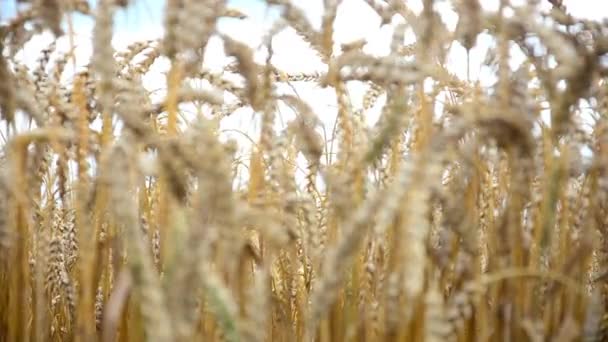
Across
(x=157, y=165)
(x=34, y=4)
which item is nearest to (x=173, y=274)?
(x=157, y=165)

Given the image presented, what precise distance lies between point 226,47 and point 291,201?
21 cm

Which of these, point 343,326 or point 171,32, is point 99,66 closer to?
point 171,32

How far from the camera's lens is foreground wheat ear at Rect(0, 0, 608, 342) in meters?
0.65

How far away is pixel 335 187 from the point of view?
910 millimetres

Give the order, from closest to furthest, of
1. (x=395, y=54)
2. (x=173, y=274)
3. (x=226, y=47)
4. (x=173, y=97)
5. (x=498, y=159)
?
1. (x=173, y=274)
2. (x=173, y=97)
3. (x=226, y=47)
4. (x=395, y=54)
5. (x=498, y=159)

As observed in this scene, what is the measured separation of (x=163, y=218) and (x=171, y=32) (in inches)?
10.5

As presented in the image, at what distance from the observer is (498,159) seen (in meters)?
1.29

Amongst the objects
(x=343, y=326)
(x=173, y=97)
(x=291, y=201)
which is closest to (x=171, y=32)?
(x=173, y=97)

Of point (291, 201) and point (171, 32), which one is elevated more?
point (171, 32)

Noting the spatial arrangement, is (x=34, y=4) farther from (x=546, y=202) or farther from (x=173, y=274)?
(x=546, y=202)

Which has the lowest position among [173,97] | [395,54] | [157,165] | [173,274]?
[173,274]

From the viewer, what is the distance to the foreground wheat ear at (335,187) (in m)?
0.65

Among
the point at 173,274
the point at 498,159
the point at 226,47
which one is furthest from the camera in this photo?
the point at 498,159

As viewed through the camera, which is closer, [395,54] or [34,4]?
[34,4]
